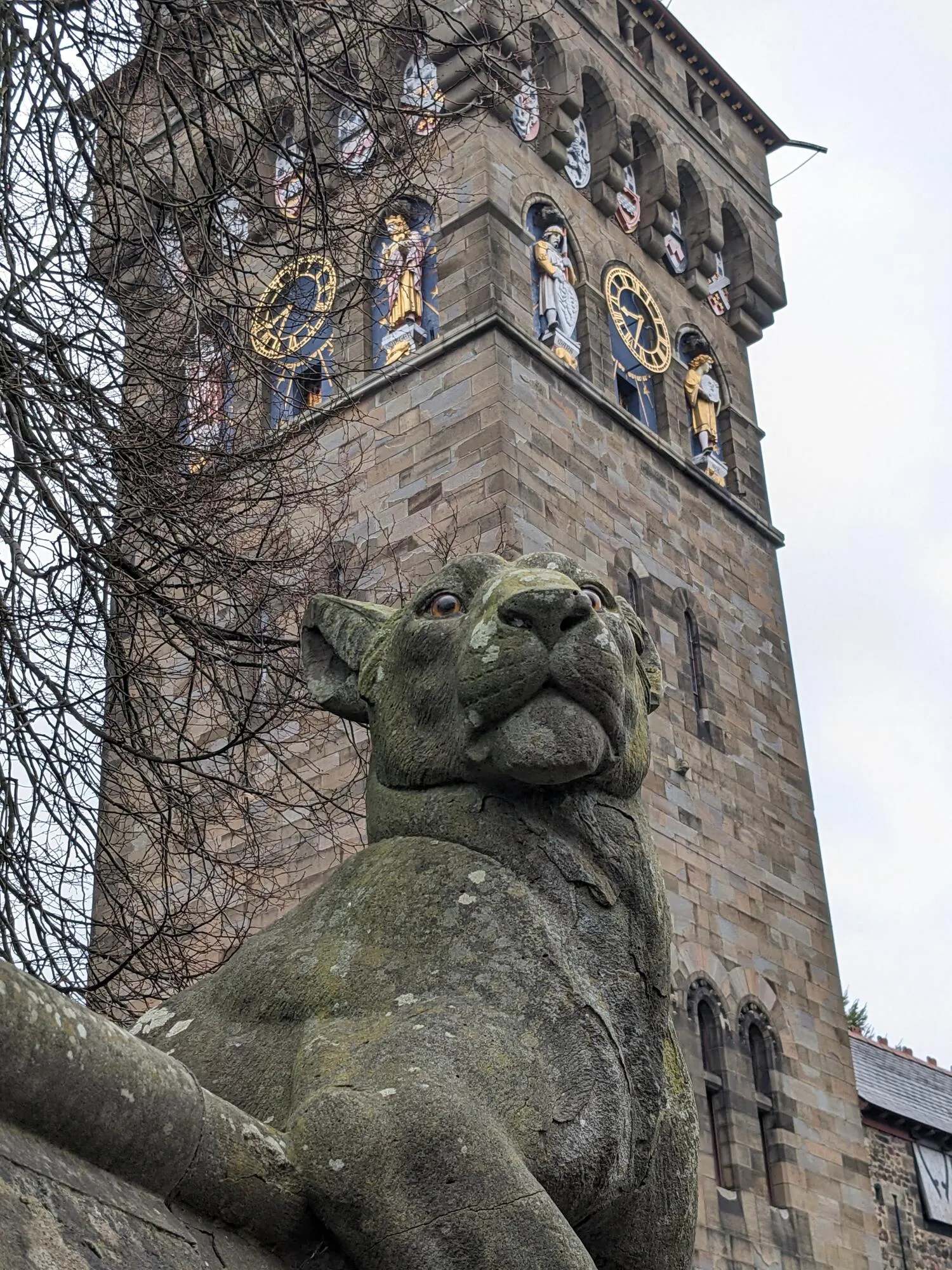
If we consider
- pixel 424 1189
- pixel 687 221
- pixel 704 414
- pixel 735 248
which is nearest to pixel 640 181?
pixel 687 221

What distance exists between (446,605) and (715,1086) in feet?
46.2

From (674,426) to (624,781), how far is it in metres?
18.0

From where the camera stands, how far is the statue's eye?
10.9 ft

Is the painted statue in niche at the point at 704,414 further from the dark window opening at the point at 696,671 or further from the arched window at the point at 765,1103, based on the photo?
the arched window at the point at 765,1103

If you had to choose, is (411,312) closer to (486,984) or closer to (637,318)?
(637,318)

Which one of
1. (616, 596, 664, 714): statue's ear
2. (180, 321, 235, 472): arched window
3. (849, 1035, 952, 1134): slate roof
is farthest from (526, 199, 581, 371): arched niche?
(616, 596, 664, 714): statue's ear

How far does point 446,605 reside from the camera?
131 inches

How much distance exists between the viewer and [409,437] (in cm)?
1788

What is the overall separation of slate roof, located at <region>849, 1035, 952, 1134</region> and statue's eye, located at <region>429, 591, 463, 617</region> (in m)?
20.6

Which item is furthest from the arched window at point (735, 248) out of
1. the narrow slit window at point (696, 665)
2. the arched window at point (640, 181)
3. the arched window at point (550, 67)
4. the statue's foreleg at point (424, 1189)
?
the statue's foreleg at point (424, 1189)

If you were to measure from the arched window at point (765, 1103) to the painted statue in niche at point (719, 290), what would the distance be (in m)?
9.78

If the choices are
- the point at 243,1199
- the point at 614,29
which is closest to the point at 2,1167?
the point at 243,1199

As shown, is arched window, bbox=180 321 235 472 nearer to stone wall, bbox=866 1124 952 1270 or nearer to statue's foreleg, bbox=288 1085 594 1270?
statue's foreleg, bbox=288 1085 594 1270

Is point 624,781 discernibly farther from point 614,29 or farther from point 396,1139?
point 614,29
